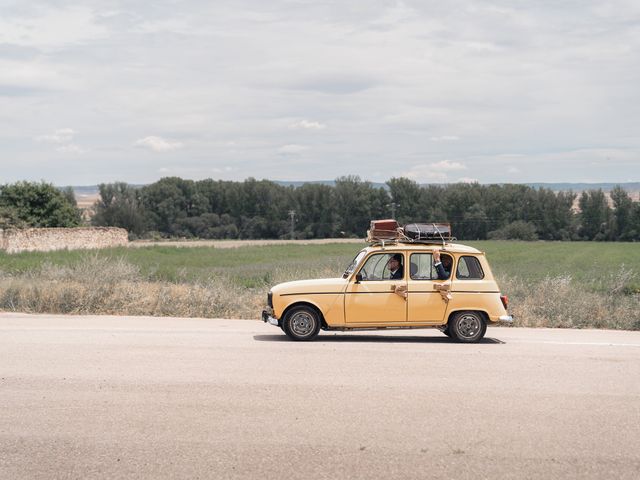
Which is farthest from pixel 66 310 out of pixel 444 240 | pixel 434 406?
pixel 434 406

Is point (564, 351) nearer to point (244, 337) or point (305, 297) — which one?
point (305, 297)

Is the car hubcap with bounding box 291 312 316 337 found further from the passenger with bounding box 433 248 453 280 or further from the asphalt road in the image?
the passenger with bounding box 433 248 453 280

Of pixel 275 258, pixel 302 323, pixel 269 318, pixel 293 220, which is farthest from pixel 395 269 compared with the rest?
pixel 293 220

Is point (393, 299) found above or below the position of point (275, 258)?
above

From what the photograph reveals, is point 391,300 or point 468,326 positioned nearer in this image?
point 391,300

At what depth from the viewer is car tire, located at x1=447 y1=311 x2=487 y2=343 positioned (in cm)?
1371

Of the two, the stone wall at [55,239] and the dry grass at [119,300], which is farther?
the stone wall at [55,239]

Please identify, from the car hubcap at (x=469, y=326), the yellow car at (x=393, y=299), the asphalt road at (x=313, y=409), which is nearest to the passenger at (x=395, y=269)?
the yellow car at (x=393, y=299)

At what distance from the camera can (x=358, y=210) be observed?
407 feet

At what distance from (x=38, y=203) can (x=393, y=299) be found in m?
72.9

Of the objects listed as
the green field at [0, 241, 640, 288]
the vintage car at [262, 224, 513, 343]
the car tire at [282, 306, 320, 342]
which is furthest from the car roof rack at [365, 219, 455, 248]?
the green field at [0, 241, 640, 288]

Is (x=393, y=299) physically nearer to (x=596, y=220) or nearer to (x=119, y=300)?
(x=119, y=300)

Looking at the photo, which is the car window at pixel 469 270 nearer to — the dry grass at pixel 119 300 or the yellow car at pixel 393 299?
the yellow car at pixel 393 299

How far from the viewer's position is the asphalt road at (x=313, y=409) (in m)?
7.02
